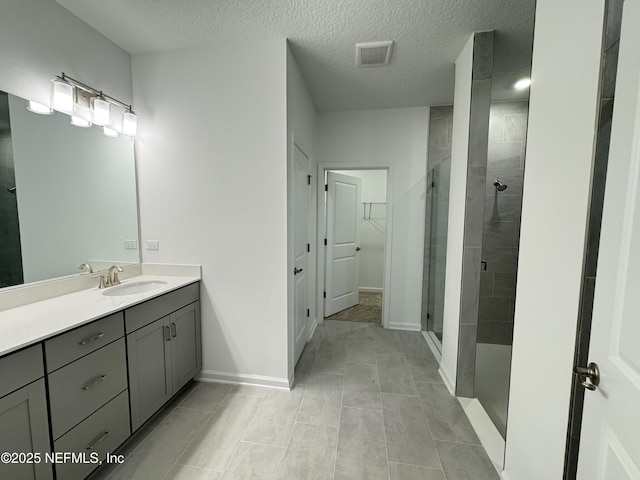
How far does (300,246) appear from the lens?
250 cm

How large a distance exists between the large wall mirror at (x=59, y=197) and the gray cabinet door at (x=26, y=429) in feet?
2.59

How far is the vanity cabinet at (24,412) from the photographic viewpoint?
0.96m

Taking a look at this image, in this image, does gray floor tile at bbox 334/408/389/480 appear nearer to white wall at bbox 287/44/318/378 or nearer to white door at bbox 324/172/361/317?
white wall at bbox 287/44/318/378

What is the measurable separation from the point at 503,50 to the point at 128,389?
142 inches

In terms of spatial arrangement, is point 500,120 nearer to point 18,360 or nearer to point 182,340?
point 182,340

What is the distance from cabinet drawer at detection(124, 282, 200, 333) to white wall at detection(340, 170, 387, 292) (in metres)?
3.46

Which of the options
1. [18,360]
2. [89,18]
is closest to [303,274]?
[18,360]

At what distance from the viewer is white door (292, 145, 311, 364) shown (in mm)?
2279

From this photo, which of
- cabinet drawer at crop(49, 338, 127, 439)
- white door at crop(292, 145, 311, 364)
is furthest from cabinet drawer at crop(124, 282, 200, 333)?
white door at crop(292, 145, 311, 364)

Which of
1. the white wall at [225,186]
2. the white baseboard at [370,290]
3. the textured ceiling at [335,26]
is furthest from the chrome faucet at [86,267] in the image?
the white baseboard at [370,290]

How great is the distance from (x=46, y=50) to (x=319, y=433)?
300 centimetres

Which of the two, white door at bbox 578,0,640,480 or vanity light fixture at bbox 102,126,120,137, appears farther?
vanity light fixture at bbox 102,126,120,137

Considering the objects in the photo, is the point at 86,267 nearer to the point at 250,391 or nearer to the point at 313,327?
the point at 250,391

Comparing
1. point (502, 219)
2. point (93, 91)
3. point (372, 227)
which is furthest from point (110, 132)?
point (372, 227)
